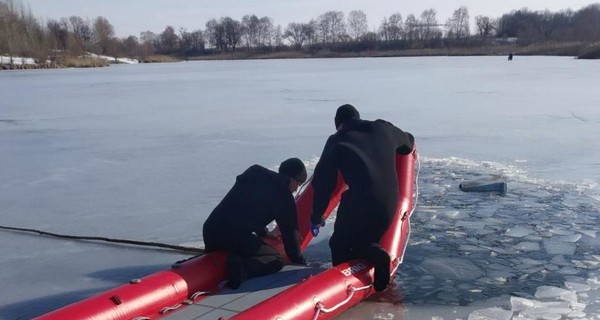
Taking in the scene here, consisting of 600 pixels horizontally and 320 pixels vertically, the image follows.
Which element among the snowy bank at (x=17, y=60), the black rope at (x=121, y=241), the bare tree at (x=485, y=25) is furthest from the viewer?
the bare tree at (x=485, y=25)

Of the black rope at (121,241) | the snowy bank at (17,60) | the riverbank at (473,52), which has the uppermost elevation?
the snowy bank at (17,60)

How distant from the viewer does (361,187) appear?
3.36m

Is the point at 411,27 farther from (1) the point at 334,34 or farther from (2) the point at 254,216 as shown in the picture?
(2) the point at 254,216

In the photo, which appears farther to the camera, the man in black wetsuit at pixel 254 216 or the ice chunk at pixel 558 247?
the ice chunk at pixel 558 247

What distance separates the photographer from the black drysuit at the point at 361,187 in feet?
11.0

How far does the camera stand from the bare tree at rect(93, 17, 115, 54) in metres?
56.1

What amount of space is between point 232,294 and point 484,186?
2.89 m

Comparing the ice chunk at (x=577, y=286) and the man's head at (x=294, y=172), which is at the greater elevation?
the man's head at (x=294, y=172)

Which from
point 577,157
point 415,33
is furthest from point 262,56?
point 577,157

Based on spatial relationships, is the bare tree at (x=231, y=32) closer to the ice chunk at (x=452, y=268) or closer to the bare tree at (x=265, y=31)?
the bare tree at (x=265, y=31)

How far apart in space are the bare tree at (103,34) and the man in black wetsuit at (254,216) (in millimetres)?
54958

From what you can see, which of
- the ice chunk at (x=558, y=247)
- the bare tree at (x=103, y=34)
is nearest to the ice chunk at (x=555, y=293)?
the ice chunk at (x=558, y=247)

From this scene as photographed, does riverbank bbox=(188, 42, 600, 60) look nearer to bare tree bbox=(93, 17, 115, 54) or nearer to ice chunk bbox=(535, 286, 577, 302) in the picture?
bare tree bbox=(93, 17, 115, 54)

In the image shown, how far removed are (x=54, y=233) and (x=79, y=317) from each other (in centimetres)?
194
